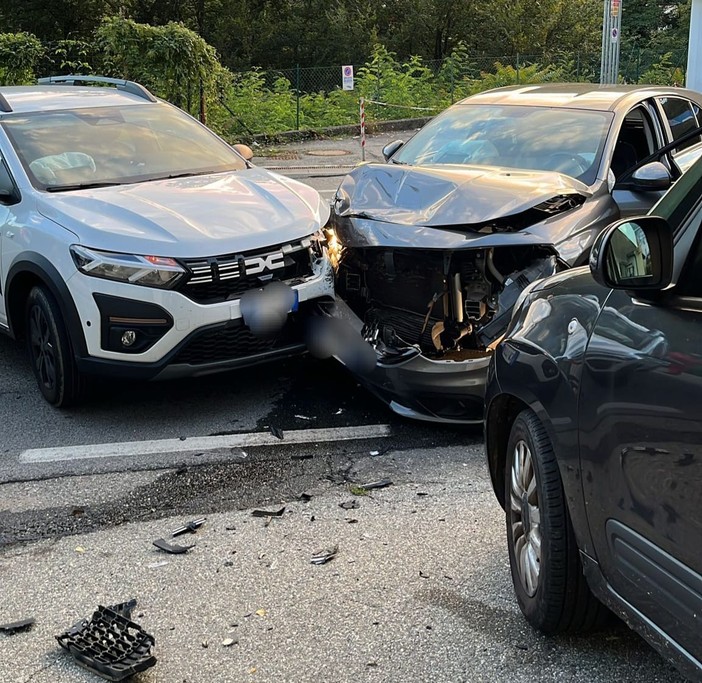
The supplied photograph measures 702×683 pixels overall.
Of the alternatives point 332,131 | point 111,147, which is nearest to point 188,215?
point 111,147

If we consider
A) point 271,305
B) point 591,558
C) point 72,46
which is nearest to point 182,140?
point 271,305

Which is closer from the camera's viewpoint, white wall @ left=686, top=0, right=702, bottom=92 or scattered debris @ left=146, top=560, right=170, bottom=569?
scattered debris @ left=146, top=560, right=170, bottom=569

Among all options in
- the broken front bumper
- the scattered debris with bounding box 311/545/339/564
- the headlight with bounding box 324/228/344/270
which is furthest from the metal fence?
the scattered debris with bounding box 311/545/339/564

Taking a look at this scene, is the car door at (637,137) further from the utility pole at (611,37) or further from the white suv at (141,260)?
the utility pole at (611,37)

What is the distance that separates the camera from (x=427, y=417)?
513 cm

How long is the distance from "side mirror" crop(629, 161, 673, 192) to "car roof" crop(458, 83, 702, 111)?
85 cm

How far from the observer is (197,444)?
511 centimetres

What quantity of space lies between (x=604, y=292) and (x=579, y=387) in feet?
1.00

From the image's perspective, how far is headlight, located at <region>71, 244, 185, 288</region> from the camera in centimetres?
505

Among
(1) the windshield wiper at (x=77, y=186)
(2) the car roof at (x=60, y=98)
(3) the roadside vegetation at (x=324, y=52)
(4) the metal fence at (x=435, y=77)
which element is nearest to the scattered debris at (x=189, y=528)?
(1) the windshield wiper at (x=77, y=186)

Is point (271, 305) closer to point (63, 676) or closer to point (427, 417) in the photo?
point (427, 417)

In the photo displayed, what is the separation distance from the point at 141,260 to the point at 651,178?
10.1ft

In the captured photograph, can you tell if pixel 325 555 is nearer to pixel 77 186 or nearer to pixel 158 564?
pixel 158 564

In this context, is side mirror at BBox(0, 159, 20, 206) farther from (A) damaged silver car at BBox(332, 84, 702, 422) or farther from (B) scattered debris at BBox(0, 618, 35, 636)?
(B) scattered debris at BBox(0, 618, 35, 636)
